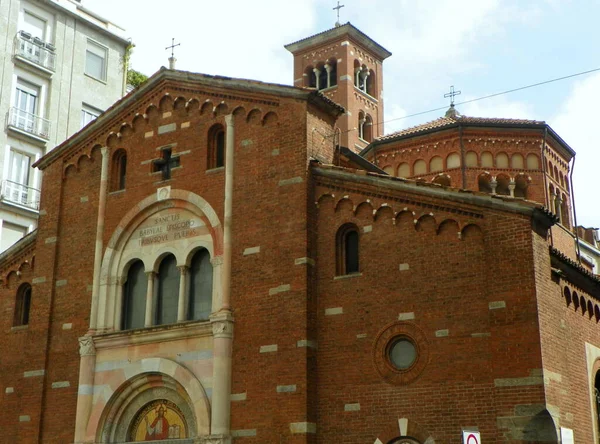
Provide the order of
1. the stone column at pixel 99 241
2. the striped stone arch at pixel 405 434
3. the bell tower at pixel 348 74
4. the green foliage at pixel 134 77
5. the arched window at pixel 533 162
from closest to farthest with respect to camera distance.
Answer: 1. the striped stone arch at pixel 405 434
2. the stone column at pixel 99 241
3. the arched window at pixel 533 162
4. the green foliage at pixel 134 77
5. the bell tower at pixel 348 74

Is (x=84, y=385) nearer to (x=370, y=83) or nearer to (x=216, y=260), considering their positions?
(x=216, y=260)

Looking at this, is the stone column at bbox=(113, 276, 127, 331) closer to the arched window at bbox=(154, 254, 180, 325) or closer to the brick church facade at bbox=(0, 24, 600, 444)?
the brick church facade at bbox=(0, 24, 600, 444)

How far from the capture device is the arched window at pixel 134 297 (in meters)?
19.8

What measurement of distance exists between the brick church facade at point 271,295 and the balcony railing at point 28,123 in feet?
29.2

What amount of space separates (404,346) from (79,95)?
2140 cm

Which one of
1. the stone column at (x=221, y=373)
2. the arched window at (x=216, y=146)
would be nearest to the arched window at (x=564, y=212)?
the arched window at (x=216, y=146)

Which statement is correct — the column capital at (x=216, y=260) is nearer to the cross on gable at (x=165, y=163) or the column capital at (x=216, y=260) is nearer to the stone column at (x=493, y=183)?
the cross on gable at (x=165, y=163)

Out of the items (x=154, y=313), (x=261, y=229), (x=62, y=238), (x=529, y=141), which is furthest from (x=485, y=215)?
(x=529, y=141)

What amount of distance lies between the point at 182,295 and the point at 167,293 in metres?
0.77

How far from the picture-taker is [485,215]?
1587 centimetres

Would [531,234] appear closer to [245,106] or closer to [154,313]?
[245,106]

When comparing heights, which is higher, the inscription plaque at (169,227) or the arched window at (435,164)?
the arched window at (435,164)

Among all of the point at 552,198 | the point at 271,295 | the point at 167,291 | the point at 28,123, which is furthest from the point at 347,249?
the point at 28,123

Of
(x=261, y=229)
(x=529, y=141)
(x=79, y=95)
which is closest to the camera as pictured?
(x=261, y=229)
